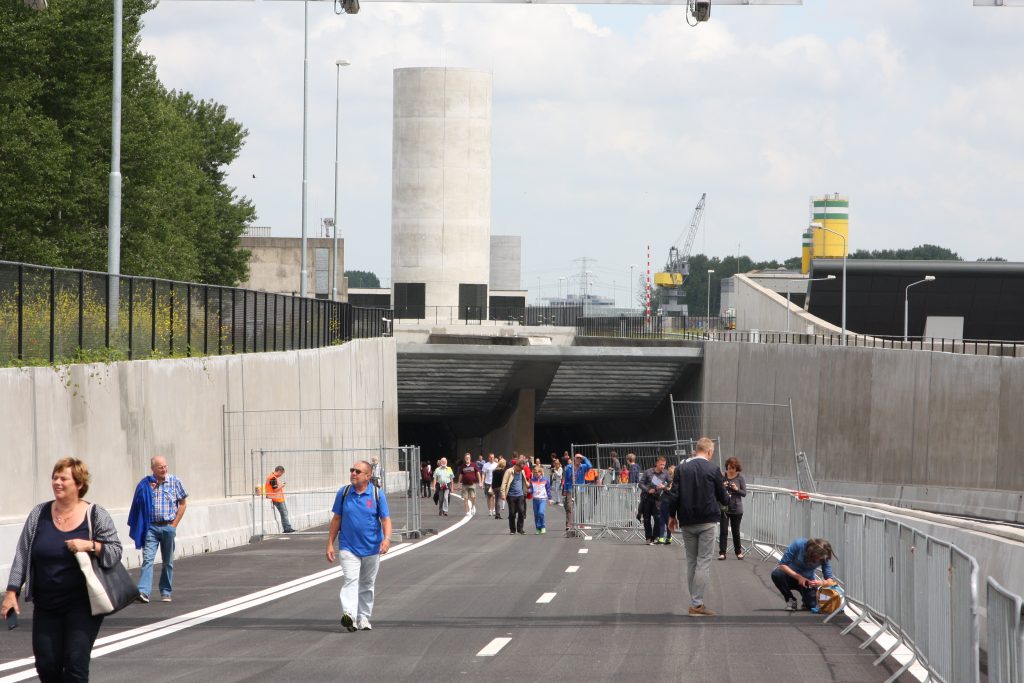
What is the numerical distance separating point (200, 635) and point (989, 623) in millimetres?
7915

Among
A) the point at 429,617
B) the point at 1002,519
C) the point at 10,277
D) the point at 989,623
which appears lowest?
the point at 1002,519

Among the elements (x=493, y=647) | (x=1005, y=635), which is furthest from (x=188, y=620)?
(x=1005, y=635)

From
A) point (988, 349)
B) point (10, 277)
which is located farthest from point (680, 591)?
point (988, 349)

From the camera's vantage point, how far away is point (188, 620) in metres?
15.2

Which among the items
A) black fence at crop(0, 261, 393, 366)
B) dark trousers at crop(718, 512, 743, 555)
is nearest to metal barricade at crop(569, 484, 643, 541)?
dark trousers at crop(718, 512, 743, 555)

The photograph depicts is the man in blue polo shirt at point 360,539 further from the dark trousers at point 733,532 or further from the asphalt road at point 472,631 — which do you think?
the dark trousers at point 733,532

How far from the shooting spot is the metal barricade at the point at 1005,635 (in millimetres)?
7430

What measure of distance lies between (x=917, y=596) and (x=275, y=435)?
26669mm

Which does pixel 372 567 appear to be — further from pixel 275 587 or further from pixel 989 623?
pixel 989 623

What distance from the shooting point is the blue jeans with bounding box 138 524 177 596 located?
17281 mm

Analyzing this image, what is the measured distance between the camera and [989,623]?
8.44 metres

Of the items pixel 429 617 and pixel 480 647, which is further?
pixel 429 617

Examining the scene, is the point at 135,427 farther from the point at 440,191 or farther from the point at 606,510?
the point at 440,191

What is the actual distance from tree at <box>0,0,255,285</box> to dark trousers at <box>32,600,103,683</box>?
110ft
